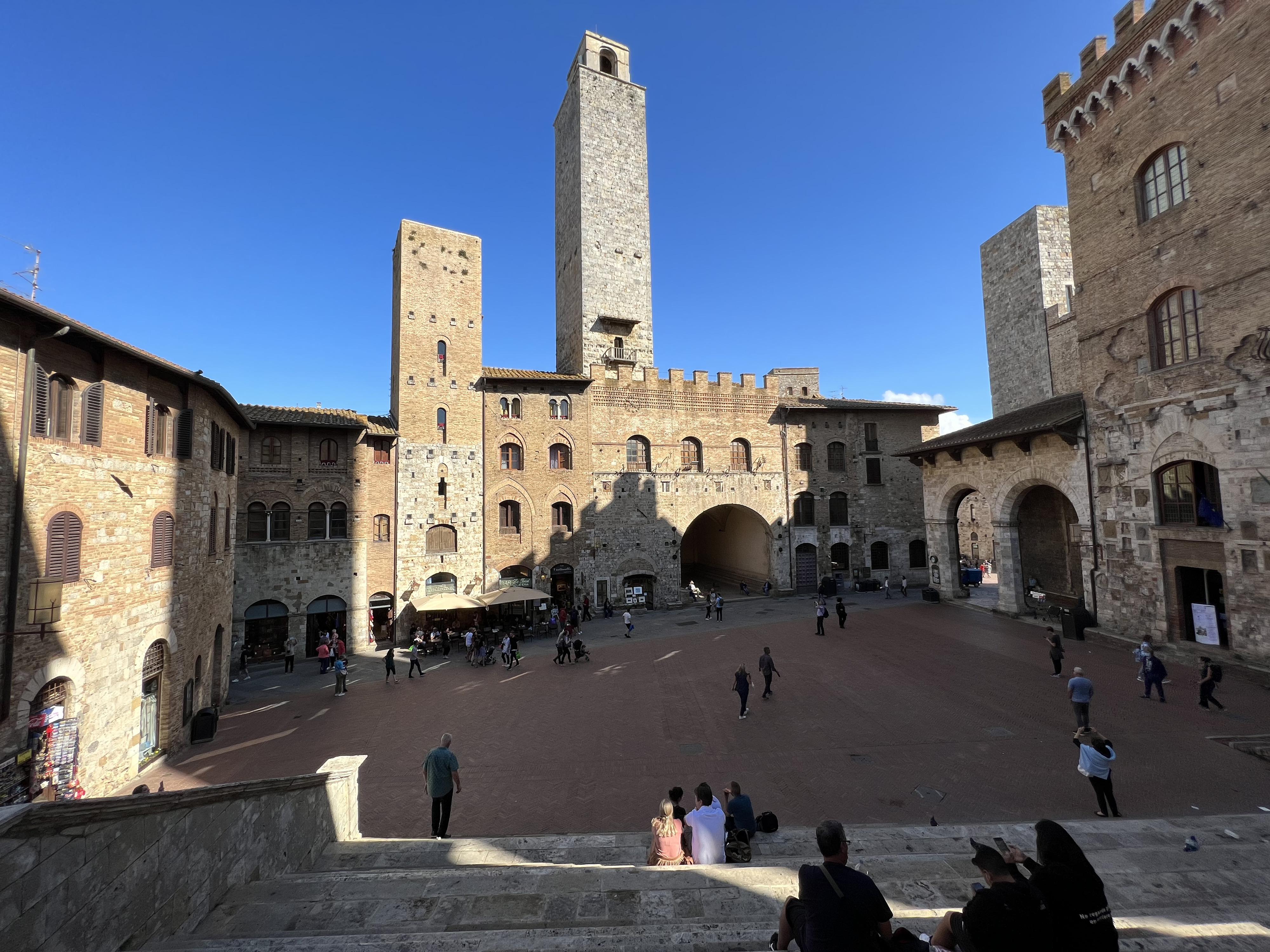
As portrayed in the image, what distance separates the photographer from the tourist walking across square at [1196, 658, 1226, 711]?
445 inches

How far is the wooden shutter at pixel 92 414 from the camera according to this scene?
9.78 metres

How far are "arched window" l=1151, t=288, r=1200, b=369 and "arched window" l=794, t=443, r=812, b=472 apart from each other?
16.0m

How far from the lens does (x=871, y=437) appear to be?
103 feet

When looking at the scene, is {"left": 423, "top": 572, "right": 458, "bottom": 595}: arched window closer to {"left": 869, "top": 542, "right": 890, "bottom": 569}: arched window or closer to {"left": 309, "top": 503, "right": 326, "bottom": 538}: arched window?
{"left": 309, "top": 503, "right": 326, "bottom": 538}: arched window

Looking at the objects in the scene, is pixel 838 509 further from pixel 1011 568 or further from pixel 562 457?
pixel 562 457

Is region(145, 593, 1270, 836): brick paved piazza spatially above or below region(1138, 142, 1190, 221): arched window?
below

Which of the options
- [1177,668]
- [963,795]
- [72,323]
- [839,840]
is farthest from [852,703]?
[72,323]

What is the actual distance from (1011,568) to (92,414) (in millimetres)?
26884

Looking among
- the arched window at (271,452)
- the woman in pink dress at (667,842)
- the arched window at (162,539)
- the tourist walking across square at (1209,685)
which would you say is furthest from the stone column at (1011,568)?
the arched window at (271,452)

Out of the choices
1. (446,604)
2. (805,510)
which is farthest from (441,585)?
(805,510)

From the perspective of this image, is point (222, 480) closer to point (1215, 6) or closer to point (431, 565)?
point (431, 565)

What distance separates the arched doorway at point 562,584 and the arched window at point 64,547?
1763cm

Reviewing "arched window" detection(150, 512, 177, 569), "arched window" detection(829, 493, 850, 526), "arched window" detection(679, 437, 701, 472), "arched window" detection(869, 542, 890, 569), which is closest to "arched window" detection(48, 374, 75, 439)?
"arched window" detection(150, 512, 177, 569)

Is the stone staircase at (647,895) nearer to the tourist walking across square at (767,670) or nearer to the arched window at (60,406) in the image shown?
the tourist walking across square at (767,670)
